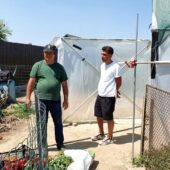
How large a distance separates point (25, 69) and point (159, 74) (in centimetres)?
1294

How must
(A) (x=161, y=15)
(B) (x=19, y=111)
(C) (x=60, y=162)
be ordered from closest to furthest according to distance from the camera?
1. (C) (x=60, y=162)
2. (A) (x=161, y=15)
3. (B) (x=19, y=111)

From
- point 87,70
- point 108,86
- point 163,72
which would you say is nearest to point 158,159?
point 163,72

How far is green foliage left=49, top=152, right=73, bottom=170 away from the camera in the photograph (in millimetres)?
5754

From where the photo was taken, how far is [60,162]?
→ 19.3 ft

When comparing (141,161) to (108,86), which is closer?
(141,161)

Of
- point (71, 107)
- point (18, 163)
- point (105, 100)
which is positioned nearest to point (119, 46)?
point (71, 107)

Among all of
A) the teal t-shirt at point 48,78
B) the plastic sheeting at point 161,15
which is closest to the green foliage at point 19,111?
the teal t-shirt at point 48,78

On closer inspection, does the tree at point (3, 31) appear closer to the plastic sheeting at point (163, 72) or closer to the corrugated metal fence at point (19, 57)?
the corrugated metal fence at point (19, 57)

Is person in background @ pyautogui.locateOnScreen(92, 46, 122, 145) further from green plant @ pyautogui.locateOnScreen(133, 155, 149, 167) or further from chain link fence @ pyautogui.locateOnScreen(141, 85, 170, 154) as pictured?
green plant @ pyautogui.locateOnScreen(133, 155, 149, 167)

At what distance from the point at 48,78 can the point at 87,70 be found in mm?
3106

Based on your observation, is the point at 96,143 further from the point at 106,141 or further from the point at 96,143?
the point at 106,141

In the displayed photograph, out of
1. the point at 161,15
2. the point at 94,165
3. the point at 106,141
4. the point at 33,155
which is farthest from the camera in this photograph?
the point at 106,141

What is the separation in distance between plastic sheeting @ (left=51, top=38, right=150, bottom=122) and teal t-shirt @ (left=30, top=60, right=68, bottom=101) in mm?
2789

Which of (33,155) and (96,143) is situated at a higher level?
(33,155)
